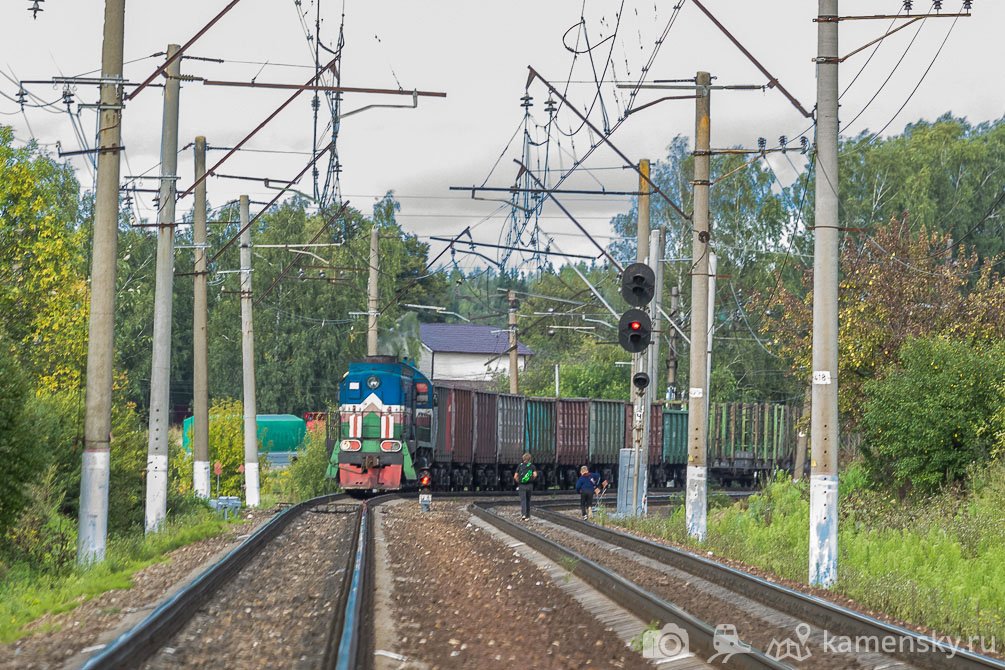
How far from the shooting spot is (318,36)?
17484 millimetres

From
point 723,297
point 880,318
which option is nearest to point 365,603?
point 880,318

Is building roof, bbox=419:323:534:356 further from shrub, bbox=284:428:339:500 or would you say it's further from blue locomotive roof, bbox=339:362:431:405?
blue locomotive roof, bbox=339:362:431:405

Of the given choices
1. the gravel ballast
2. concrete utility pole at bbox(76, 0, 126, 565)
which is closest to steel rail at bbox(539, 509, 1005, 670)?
the gravel ballast

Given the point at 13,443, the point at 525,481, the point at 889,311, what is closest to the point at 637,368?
the point at 525,481

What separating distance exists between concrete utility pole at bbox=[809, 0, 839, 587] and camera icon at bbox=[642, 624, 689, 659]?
214 inches

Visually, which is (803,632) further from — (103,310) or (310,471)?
(310,471)

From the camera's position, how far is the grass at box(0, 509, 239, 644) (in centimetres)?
1202

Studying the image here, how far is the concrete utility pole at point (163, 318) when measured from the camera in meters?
20.0

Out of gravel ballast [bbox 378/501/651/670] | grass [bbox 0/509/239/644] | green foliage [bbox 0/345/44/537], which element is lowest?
grass [bbox 0/509/239/644]

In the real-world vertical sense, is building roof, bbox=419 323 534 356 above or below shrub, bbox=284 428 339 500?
above

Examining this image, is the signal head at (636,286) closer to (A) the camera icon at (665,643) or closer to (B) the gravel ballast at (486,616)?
(B) the gravel ballast at (486,616)

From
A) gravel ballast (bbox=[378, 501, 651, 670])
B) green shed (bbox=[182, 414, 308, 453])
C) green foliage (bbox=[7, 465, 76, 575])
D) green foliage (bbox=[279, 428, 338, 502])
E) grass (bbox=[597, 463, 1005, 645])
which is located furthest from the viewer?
green shed (bbox=[182, 414, 308, 453])

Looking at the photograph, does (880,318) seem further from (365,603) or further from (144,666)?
(144,666)

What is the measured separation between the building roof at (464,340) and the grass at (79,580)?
72145 mm
